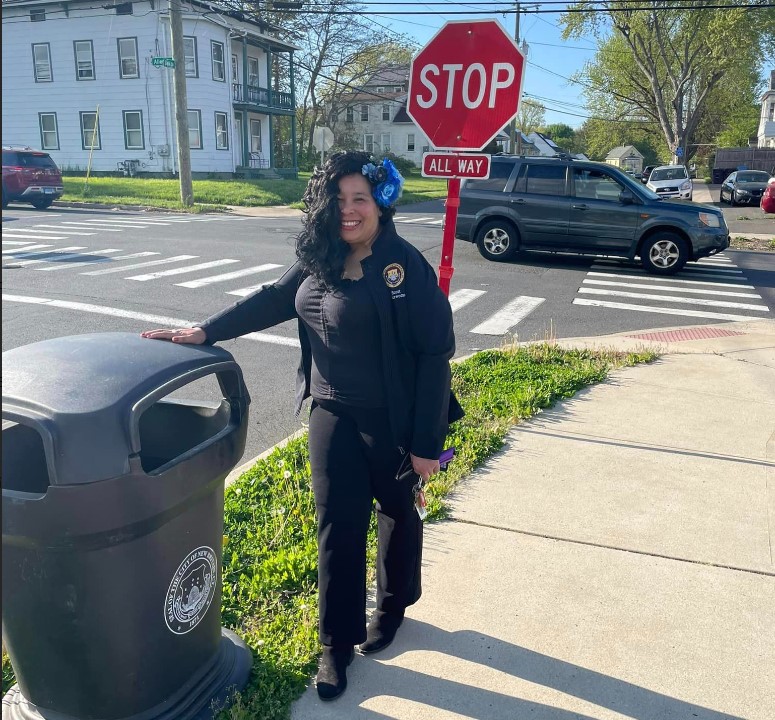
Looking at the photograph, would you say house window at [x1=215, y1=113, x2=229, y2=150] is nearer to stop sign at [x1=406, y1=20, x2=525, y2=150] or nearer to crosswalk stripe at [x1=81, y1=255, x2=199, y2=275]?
crosswalk stripe at [x1=81, y1=255, x2=199, y2=275]

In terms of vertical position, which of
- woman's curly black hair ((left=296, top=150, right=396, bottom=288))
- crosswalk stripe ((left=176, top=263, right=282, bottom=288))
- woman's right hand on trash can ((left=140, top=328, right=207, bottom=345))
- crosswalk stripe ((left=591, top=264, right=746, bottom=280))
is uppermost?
woman's curly black hair ((left=296, top=150, right=396, bottom=288))

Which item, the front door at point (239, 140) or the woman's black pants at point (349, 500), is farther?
the front door at point (239, 140)

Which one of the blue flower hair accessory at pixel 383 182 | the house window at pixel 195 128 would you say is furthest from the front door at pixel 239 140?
the blue flower hair accessory at pixel 383 182

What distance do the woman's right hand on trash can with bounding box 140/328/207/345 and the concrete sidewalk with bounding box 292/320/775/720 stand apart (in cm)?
131

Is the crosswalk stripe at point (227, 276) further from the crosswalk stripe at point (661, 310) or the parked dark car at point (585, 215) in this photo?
the crosswalk stripe at point (661, 310)

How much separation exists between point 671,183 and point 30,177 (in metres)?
23.1

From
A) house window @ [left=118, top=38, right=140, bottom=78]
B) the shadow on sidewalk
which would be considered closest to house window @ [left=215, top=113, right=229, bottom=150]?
house window @ [left=118, top=38, right=140, bottom=78]

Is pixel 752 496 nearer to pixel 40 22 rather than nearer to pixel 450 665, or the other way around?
pixel 450 665

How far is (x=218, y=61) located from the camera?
32.7m

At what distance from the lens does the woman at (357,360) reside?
250cm

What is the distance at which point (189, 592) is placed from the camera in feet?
7.53

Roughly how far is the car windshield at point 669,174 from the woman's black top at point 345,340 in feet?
102

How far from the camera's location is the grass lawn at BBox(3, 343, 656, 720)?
2.74 meters

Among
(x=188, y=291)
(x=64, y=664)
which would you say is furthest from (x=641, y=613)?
(x=188, y=291)
